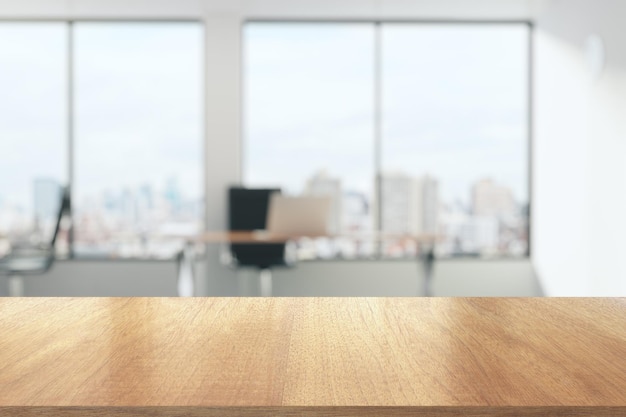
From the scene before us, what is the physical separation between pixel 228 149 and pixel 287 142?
0.57 metres

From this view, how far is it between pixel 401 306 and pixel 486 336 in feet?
0.73

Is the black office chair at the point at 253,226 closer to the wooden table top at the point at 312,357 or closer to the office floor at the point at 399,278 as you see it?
the office floor at the point at 399,278

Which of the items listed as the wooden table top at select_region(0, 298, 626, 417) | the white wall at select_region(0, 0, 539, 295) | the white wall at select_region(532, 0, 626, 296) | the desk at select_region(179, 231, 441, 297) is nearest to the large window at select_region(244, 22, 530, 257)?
the white wall at select_region(0, 0, 539, 295)

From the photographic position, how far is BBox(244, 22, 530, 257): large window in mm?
6570

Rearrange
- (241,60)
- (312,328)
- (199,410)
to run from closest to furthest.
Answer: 1. (199,410)
2. (312,328)
3. (241,60)

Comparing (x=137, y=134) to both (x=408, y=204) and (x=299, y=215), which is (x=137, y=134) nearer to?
(x=299, y=215)

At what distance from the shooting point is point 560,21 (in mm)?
5902

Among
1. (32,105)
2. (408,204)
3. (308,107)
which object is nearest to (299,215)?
(308,107)

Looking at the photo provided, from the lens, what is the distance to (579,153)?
18.2ft

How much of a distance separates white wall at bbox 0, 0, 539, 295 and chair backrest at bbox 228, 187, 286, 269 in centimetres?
27

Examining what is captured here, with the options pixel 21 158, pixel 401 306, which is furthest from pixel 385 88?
pixel 401 306

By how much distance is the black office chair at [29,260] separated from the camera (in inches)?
210

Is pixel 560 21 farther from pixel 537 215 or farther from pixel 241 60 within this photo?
pixel 241 60

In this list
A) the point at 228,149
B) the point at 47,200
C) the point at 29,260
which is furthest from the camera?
the point at 228,149
